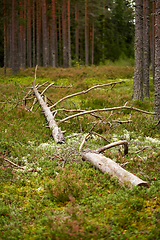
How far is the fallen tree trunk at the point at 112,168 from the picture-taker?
4389 mm

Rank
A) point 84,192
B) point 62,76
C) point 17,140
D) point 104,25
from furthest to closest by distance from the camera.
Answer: point 104,25 < point 62,76 < point 17,140 < point 84,192

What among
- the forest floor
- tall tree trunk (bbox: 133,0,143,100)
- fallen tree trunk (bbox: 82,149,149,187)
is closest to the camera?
the forest floor

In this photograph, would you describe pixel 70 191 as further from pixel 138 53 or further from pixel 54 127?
pixel 138 53

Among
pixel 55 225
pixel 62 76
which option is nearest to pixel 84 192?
pixel 55 225

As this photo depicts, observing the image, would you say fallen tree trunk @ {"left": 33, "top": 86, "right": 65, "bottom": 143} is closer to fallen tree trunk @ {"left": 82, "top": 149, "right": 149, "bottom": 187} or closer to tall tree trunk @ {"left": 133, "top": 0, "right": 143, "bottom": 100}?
fallen tree trunk @ {"left": 82, "top": 149, "right": 149, "bottom": 187}

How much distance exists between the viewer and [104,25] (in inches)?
1881

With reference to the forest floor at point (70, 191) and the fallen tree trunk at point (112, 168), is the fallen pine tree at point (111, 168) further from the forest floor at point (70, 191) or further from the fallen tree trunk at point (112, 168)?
the forest floor at point (70, 191)

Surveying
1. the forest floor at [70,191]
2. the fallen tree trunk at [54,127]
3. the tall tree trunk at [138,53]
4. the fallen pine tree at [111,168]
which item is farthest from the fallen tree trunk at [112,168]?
the tall tree trunk at [138,53]

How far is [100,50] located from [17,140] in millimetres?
45077

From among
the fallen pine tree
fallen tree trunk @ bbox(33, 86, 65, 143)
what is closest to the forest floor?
the fallen pine tree

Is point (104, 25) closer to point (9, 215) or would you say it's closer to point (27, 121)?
point (27, 121)

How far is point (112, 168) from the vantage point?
4.96 metres

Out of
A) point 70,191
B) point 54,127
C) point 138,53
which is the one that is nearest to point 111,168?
point 70,191

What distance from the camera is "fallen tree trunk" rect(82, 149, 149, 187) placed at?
14.4ft
